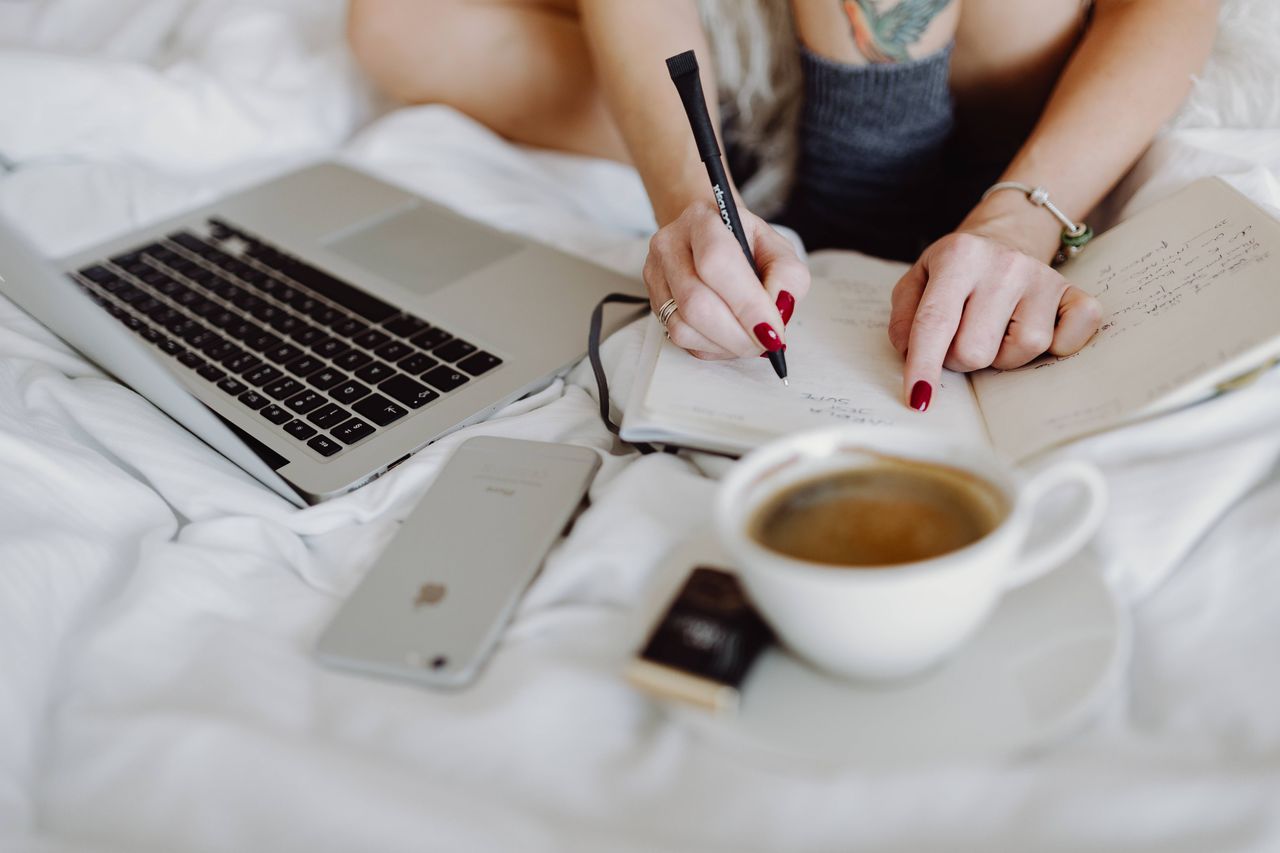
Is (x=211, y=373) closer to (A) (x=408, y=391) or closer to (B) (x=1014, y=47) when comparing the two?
(A) (x=408, y=391)

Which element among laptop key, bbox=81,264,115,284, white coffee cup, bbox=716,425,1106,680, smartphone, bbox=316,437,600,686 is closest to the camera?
white coffee cup, bbox=716,425,1106,680

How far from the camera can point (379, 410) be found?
2.33 ft

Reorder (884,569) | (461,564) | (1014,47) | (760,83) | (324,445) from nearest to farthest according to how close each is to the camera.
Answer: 1. (884,569)
2. (461,564)
3. (324,445)
4. (1014,47)
5. (760,83)

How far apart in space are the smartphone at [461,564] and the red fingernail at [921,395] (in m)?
0.19

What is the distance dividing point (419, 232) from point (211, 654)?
1.75 ft

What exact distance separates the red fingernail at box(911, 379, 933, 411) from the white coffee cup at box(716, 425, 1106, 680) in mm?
148

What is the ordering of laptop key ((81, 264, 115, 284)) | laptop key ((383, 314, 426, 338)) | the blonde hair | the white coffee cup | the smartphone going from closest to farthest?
the white coffee cup
the smartphone
laptop key ((383, 314, 426, 338))
laptop key ((81, 264, 115, 284))
the blonde hair

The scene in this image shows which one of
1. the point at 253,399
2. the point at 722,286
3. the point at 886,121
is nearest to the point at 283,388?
the point at 253,399

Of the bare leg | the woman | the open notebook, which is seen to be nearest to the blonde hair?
the woman

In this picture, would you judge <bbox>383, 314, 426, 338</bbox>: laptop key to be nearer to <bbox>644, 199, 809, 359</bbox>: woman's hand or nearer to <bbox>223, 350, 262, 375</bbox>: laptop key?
<bbox>223, 350, 262, 375</bbox>: laptop key

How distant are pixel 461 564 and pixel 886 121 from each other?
0.59 m

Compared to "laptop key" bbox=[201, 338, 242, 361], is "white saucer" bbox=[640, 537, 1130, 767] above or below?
above

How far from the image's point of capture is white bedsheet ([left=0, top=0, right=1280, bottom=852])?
1.28 ft

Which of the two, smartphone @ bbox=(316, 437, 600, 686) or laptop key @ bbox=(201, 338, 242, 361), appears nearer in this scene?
smartphone @ bbox=(316, 437, 600, 686)
